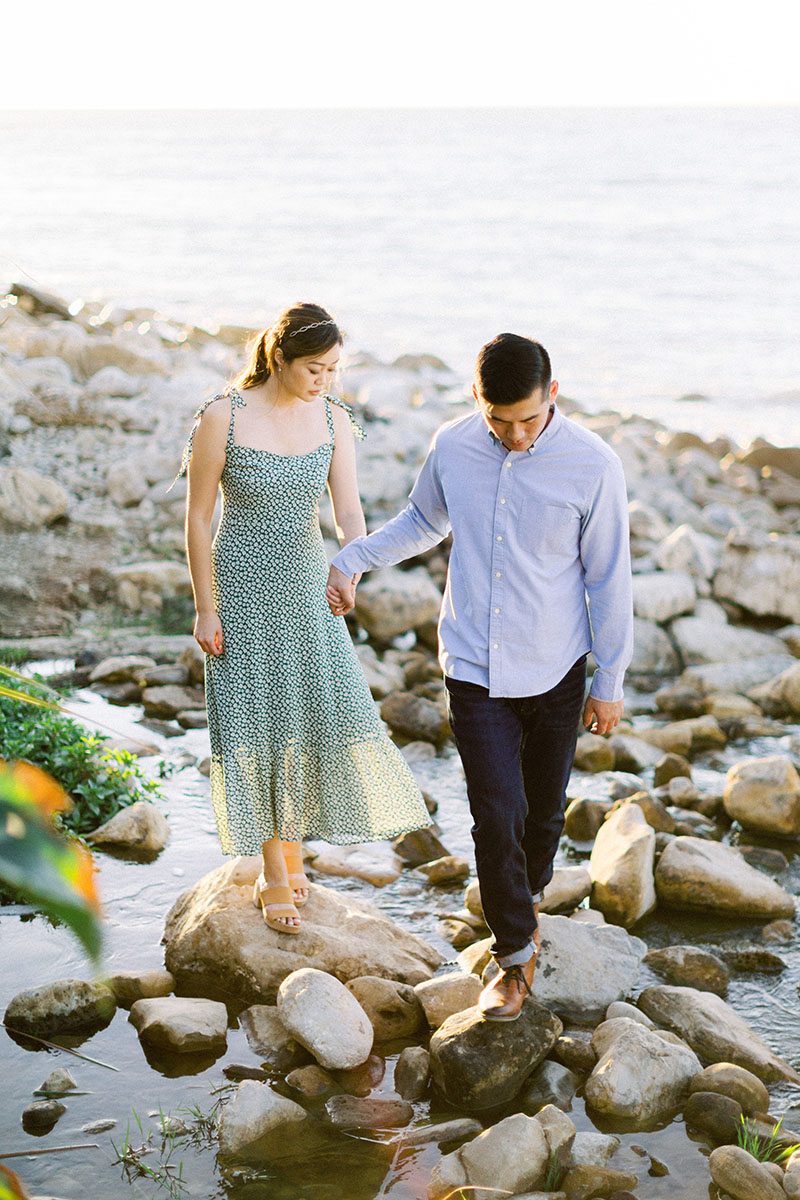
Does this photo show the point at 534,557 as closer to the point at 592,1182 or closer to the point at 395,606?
the point at 592,1182

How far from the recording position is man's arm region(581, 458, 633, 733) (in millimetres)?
3254

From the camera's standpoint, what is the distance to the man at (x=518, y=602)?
3227 millimetres

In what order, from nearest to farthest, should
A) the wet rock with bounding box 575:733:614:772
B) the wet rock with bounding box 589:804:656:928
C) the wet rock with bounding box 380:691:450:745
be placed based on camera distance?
the wet rock with bounding box 589:804:656:928
the wet rock with bounding box 575:733:614:772
the wet rock with bounding box 380:691:450:745

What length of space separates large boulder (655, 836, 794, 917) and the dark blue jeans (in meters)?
1.20

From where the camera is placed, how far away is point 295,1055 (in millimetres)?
3613

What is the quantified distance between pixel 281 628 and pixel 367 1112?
1.44 metres

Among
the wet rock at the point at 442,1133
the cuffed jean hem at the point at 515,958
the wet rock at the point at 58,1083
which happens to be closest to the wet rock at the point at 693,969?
the cuffed jean hem at the point at 515,958

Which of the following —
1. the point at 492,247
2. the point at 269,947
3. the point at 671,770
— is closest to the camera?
the point at 269,947

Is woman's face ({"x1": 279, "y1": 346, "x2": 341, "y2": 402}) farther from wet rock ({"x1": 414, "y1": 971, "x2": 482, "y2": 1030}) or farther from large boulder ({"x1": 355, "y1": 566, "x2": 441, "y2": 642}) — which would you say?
large boulder ({"x1": 355, "y1": 566, "x2": 441, "y2": 642})

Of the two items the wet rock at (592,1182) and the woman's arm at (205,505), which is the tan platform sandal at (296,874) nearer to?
the woman's arm at (205,505)

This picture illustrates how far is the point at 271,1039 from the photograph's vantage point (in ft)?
12.0

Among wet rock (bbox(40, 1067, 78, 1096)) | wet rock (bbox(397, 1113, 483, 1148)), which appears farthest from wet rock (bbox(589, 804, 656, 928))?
wet rock (bbox(40, 1067, 78, 1096))

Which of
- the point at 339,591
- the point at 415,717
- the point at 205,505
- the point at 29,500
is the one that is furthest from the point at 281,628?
the point at 29,500

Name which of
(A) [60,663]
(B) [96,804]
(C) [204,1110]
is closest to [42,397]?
(A) [60,663]
